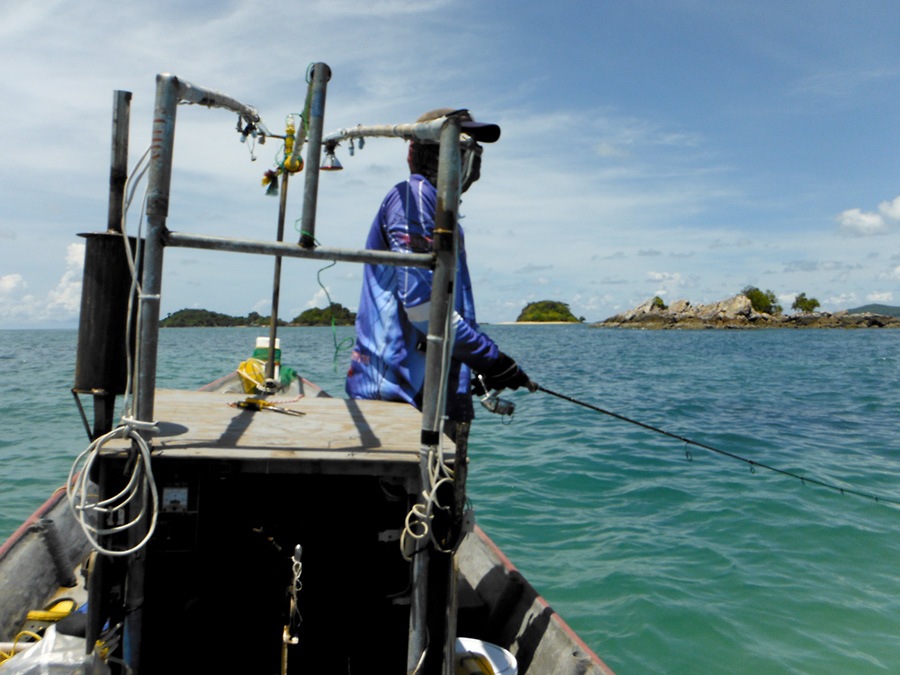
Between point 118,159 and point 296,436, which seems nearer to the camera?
point 118,159

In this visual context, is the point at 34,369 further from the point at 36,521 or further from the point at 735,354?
the point at 735,354

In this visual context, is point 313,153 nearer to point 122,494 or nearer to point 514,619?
point 122,494

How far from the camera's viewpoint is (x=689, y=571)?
24.8 feet

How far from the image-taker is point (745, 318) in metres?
102

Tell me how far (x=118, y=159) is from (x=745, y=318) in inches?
4239

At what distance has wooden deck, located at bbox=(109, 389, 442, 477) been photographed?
2619mm

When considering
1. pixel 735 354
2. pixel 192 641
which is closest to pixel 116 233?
pixel 192 641

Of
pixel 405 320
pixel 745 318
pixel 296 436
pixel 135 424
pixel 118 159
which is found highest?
pixel 745 318

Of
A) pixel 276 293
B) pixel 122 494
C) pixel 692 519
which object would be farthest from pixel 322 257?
pixel 692 519

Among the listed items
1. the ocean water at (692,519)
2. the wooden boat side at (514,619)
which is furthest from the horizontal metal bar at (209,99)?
the wooden boat side at (514,619)

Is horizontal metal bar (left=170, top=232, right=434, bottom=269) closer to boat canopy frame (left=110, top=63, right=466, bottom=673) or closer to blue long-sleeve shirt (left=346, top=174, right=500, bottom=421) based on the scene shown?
boat canopy frame (left=110, top=63, right=466, bottom=673)

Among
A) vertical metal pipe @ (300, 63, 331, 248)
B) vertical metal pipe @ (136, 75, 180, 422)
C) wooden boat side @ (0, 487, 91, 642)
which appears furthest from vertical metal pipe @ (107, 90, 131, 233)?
wooden boat side @ (0, 487, 91, 642)

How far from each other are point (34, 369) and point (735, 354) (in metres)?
38.0

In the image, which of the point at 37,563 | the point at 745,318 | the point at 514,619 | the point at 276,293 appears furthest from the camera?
the point at 745,318
